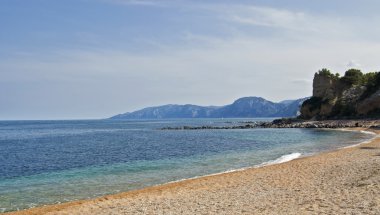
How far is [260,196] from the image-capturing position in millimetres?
17328

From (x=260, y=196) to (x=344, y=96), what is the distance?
100328mm

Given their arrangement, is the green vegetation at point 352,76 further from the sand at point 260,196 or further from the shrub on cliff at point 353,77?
the sand at point 260,196

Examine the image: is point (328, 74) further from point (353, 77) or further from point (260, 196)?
point (260, 196)

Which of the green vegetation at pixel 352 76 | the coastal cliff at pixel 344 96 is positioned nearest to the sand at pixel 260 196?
the coastal cliff at pixel 344 96

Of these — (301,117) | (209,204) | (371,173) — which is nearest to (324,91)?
(301,117)

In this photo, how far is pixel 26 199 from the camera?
21281 millimetres

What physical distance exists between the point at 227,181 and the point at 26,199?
1145 cm

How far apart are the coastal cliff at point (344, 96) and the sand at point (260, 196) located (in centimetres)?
7742

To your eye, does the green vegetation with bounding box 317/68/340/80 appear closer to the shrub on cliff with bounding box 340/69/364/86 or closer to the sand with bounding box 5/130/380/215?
the shrub on cliff with bounding box 340/69/364/86

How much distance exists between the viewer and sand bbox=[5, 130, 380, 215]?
1454 centimetres

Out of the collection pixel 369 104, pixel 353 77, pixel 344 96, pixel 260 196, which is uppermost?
pixel 353 77

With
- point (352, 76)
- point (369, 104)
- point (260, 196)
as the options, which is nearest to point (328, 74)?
point (352, 76)

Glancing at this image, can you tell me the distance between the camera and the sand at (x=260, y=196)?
47.7ft

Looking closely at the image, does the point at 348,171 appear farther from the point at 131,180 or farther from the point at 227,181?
the point at 131,180
